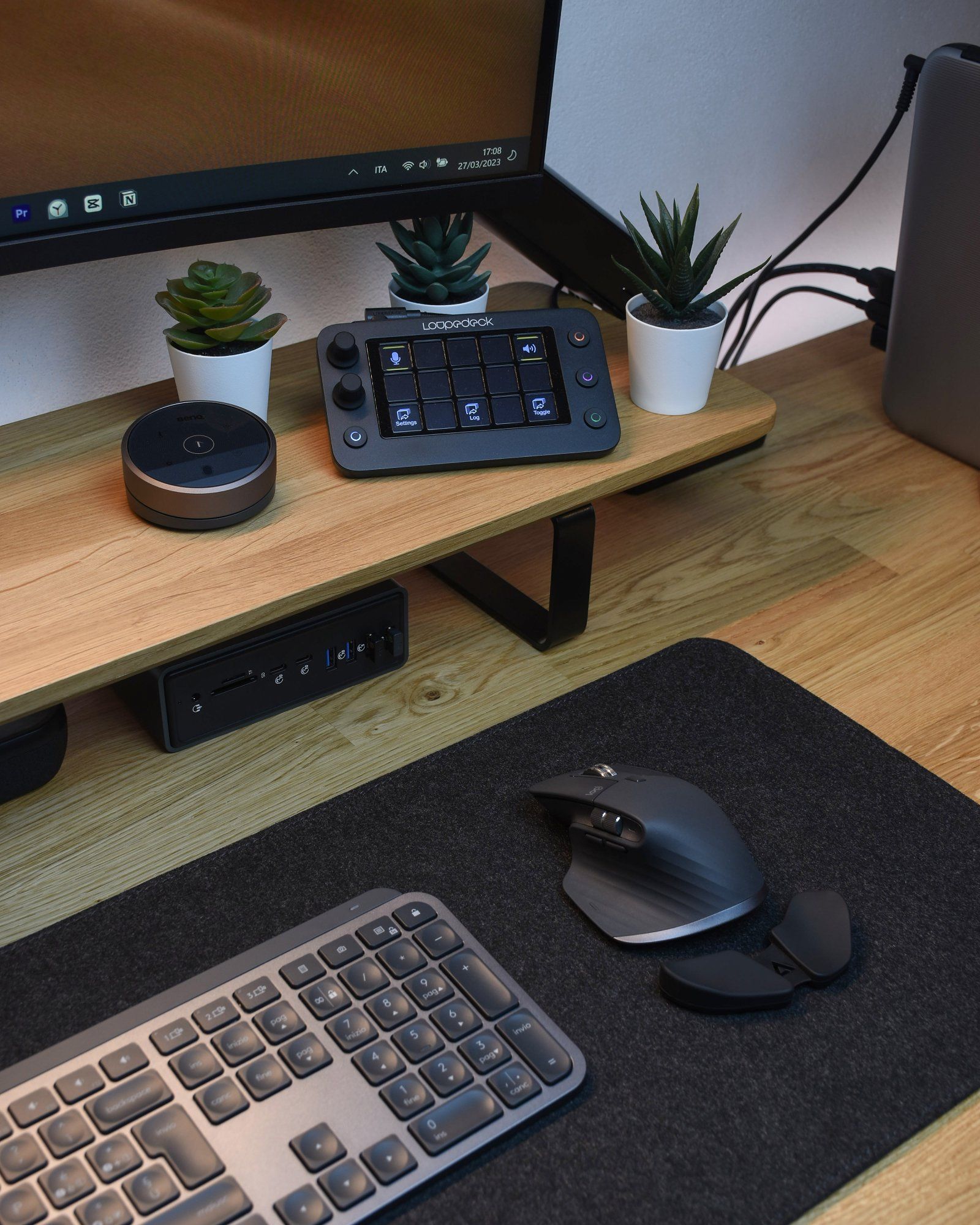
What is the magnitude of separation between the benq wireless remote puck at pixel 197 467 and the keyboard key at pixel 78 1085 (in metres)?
0.30

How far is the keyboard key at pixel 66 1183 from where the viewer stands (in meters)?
0.48

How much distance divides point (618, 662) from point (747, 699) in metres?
0.09

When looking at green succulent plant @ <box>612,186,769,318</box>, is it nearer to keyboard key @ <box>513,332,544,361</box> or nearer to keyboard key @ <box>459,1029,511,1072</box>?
keyboard key @ <box>513,332,544,361</box>

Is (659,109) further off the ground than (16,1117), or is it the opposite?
(659,109)

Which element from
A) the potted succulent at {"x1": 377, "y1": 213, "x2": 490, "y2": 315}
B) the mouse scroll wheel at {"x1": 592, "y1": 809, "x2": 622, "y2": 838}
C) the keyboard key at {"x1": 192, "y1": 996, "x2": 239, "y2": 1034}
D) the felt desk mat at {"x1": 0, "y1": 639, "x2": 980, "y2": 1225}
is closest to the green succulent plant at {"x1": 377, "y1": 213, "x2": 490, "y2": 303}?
the potted succulent at {"x1": 377, "y1": 213, "x2": 490, "y2": 315}

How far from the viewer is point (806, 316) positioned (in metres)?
1.35

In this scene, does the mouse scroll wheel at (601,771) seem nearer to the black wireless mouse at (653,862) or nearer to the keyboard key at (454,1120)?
the black wireless mouse at (653,862)

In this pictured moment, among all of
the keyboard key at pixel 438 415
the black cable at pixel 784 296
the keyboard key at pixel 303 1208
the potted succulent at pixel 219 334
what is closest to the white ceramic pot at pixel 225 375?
the potted succulent at pixel 219 334

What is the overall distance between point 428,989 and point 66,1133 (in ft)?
0.54

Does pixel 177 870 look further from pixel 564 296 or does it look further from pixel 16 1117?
pixel 564 296

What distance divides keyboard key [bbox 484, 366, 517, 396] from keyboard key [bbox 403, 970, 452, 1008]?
374 mm

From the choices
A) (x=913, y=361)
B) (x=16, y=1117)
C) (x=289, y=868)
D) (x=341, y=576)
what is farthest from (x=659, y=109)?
(x=16, y=1117)

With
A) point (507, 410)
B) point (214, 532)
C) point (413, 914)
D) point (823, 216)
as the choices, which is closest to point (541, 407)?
point (507, 410)

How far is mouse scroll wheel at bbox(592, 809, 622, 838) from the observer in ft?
2.04
